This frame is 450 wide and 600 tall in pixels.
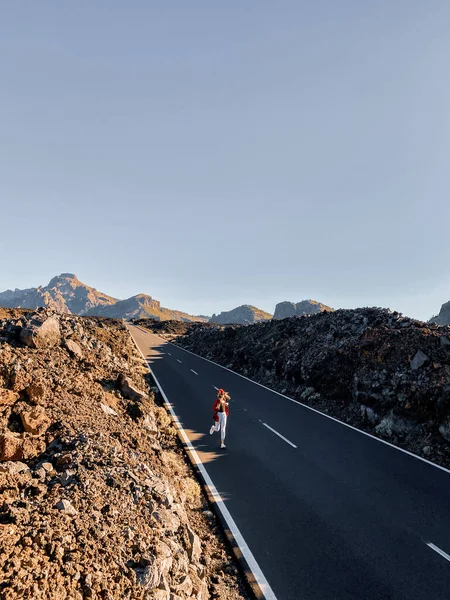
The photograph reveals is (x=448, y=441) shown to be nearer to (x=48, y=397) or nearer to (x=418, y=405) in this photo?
(x=418, y=405)

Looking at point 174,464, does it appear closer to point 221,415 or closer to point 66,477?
point 221,415

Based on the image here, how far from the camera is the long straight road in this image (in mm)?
5453

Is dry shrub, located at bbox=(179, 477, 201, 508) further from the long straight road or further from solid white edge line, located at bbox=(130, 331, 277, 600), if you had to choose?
the long straight road

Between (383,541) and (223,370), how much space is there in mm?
22077

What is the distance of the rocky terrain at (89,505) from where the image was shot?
4.00 m

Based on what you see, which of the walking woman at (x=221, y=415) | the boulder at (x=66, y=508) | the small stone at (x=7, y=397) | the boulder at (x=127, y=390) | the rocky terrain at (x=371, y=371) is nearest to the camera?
the boulder at (x=66, y=508)

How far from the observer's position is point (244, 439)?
12.0 metres

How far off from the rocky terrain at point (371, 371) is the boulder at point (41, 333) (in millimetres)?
12681

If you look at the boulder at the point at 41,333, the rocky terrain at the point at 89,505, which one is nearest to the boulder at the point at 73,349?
the boulder at the point at 41,333

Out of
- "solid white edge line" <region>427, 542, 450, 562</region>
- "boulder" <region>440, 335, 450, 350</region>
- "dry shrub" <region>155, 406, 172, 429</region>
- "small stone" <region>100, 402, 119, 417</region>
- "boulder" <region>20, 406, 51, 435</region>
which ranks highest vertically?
"boulder" <region>440, 335, 450, 350</region>

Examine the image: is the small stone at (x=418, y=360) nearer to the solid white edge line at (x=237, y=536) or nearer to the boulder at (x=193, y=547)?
the solid white edge line at (x=237, y=536)

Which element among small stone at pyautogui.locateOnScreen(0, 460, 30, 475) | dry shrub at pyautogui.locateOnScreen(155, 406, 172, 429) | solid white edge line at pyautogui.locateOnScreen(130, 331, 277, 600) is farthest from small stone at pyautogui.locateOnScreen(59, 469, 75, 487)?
dry shrub at pyautogui.locateOnScreen(155, 406, 172, 429)

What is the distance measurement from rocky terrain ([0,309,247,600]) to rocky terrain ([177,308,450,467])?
28.0 feet

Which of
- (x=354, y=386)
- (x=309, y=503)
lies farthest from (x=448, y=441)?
(x=309, y=503)
